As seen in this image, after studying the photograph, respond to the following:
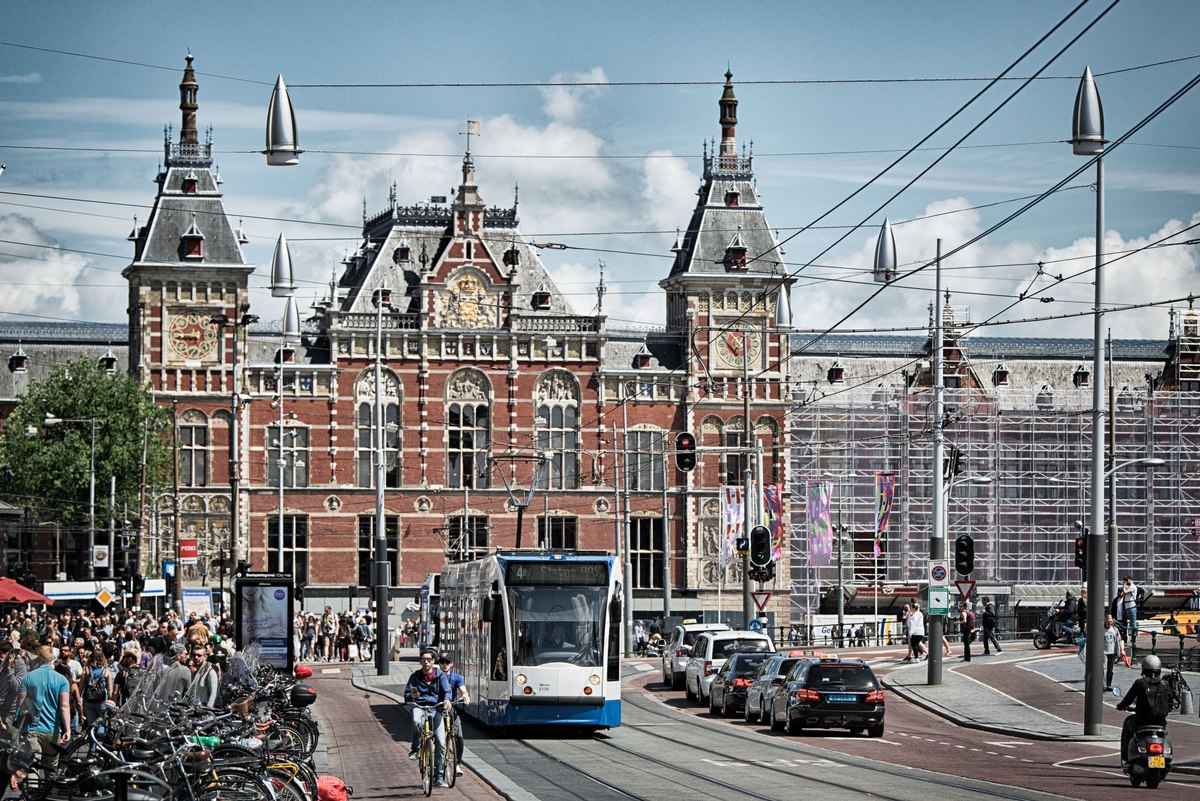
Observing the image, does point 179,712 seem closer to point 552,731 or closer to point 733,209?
point 552,731

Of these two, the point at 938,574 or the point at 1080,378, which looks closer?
the point at 938,574

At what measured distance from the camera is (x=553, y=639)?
2875cm

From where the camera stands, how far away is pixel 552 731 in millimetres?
31250

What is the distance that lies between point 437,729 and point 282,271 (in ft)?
72.3

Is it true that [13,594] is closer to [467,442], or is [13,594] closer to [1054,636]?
[1054,636]

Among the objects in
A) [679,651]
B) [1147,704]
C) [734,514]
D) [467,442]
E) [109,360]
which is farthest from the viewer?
[109,360]

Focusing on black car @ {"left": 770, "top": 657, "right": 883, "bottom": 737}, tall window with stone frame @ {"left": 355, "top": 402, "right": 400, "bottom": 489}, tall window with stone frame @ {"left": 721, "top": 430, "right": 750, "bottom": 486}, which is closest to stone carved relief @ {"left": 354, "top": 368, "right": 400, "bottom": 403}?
tall window with stone frame @ {"left": 355, "top": 402, "right": 400, "bottom": 489}

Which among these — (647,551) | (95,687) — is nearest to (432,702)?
(95,687)

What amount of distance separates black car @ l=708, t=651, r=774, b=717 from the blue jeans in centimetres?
1539

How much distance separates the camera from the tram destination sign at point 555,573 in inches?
1147

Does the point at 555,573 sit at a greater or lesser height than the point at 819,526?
greater

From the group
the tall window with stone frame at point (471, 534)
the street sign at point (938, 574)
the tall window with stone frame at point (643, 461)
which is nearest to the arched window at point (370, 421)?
the tall window with stone frame at point (471, 534)

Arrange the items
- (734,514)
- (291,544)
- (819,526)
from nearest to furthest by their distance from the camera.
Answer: (734,514) < (819,526) < (291,544)

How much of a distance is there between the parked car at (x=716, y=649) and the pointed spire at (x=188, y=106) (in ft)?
145
